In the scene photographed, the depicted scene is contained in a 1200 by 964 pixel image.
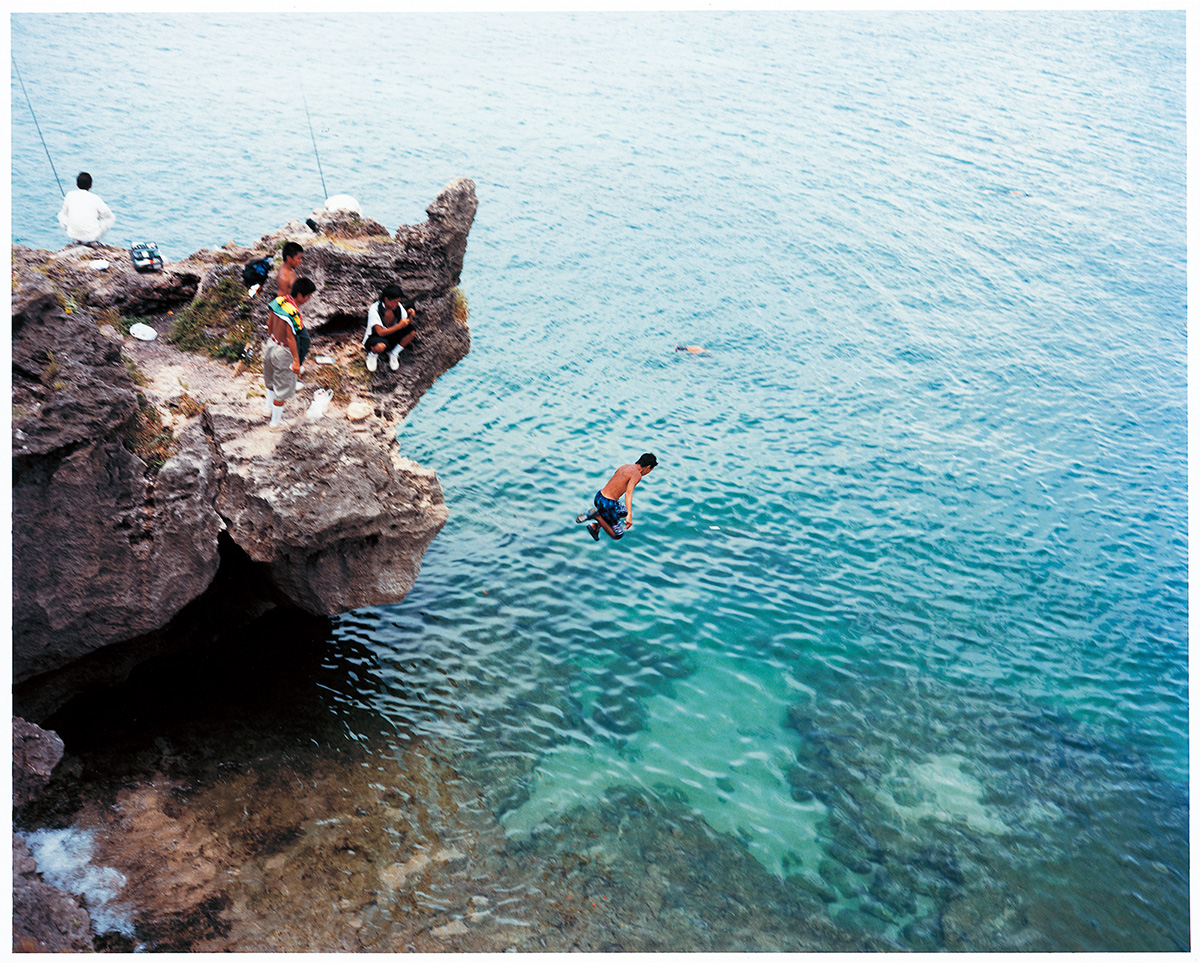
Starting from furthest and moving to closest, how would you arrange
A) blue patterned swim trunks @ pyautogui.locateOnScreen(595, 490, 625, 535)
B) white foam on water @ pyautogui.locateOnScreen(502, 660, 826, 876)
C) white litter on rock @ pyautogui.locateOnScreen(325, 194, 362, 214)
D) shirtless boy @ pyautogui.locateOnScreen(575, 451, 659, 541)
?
white litter on rock @ pyautogui.locateOnScreen(325, 194, 362, 214) → blue patterned swim trunks @ pyautogui.locateOnScreen(595, 490, 625, 535) → shirtless boy @ pyautogui.locateOnScreen(575, 451, 659, 541) → white foam on water @ pyautogui.locateOnScreen(502, 660, 826, 876)

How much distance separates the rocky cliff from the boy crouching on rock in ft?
1.44

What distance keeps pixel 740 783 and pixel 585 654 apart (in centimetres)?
421

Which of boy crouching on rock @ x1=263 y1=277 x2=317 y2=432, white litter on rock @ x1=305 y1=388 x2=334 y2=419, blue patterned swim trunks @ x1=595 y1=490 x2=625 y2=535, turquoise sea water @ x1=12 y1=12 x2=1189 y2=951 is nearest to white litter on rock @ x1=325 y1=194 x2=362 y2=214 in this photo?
boy crouching on rock @ x1=263 y1=277 x2=317 y2=432

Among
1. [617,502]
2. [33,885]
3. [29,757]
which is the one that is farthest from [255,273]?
[33,885]

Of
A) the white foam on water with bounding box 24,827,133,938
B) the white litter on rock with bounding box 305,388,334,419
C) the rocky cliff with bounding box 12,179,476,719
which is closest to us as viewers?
the white foam on water with bounding box 24,827,133,938

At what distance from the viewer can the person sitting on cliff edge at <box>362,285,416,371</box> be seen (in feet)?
49.8

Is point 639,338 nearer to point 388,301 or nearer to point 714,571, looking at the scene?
point 714,571

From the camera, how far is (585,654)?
17.2m

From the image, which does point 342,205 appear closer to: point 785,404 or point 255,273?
point 255,273

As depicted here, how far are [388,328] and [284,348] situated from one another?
3203 mm

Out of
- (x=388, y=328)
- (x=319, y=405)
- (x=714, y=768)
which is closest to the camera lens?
(x=319, y=405)

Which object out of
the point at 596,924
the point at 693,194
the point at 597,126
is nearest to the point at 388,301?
the point at 596,924

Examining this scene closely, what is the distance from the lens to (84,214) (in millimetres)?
17844

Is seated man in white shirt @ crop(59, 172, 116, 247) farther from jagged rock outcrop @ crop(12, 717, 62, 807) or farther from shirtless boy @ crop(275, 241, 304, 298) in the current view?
jagged rock outcrop @ crop(12, 717, 62, 807)
